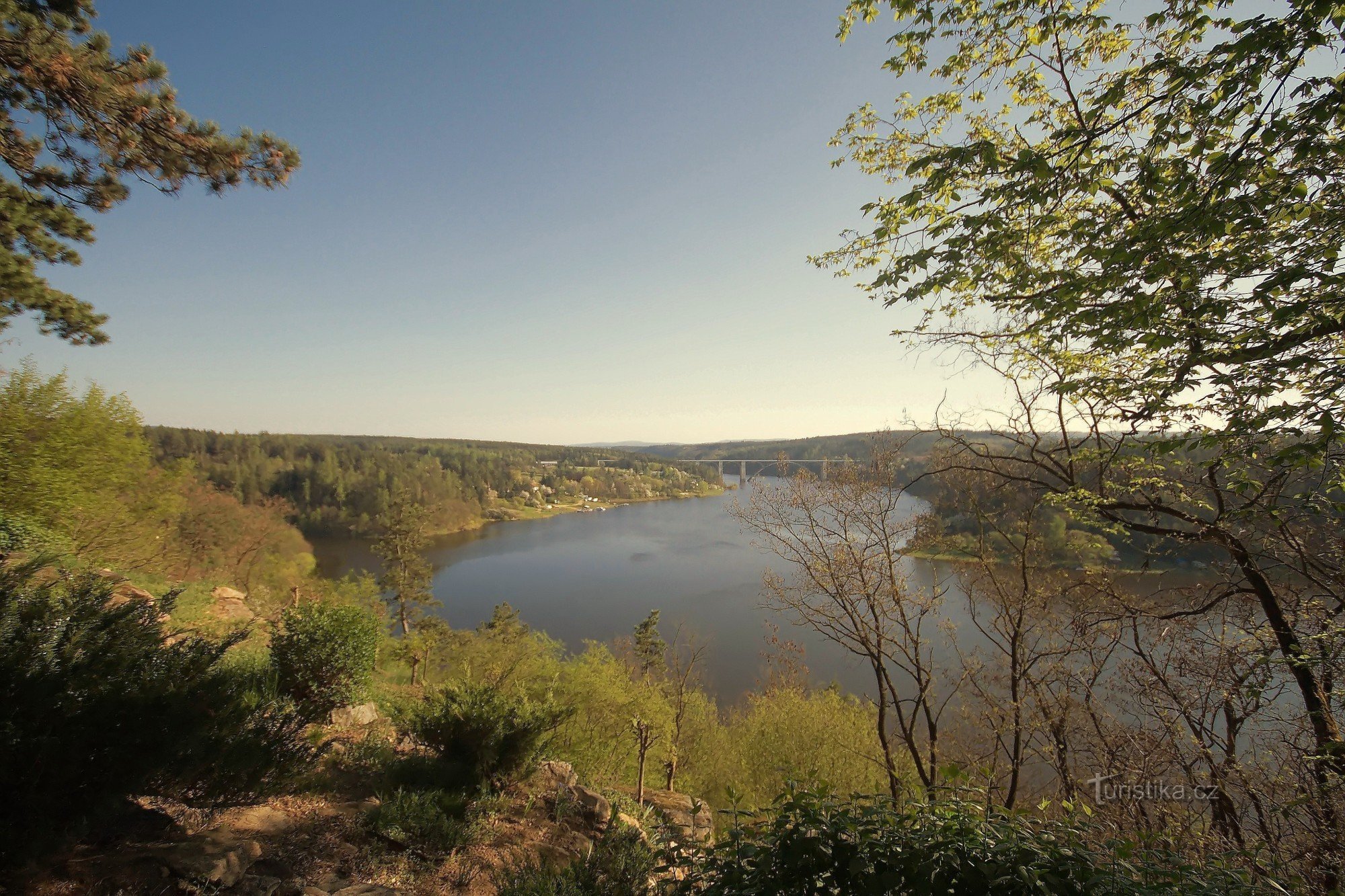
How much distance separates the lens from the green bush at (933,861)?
1.43 meters

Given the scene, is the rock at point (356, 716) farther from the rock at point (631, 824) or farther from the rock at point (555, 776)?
the rock at point (631, 824)

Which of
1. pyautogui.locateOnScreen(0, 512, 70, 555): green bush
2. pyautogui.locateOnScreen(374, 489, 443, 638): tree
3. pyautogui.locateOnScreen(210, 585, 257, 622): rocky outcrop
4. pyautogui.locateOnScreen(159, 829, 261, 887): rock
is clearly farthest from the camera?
pyautogui.locateOnScreen(374, 489, 443, 638): tree

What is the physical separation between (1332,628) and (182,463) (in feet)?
65.5

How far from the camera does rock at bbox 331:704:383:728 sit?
6.07m

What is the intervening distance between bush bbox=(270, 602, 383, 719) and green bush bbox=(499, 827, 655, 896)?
2.99 meters

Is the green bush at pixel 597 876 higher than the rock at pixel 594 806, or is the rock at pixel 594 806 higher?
the green bush at pixel 597 876

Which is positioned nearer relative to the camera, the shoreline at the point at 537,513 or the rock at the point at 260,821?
the rock at the point at 260,821

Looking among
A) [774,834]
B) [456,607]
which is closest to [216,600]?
[774,834]

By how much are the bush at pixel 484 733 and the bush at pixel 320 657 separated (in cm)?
114

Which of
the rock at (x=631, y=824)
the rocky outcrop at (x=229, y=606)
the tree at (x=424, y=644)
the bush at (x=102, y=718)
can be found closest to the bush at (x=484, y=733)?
the rock at (x=631, y=824)

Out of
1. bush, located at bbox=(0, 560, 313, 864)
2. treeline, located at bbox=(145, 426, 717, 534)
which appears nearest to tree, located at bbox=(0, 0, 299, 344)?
bush, located at bbox=(0, 560, 313, 864)

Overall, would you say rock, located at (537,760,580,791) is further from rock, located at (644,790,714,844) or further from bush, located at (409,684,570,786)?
rock, located at (644,790,714,844)

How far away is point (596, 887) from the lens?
3.10 m

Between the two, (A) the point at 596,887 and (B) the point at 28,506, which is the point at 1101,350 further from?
(B) the point at 28,506
